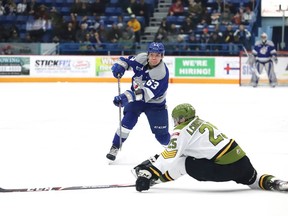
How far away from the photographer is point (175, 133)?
3.86 metres

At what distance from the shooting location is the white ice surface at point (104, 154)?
3579 mm

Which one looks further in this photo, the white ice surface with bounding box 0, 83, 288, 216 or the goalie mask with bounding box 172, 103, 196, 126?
the goalie mask with bounding box 172, 103, 196, 126

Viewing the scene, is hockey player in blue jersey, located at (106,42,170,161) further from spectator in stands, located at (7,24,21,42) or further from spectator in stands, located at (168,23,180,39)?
spectator in stands, located at (7,24,21,42)

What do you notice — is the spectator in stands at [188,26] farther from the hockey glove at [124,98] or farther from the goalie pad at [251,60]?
the hockey glove at [124,98]

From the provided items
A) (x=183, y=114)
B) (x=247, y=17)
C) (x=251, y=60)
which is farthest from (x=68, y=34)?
(x=183, y=114)

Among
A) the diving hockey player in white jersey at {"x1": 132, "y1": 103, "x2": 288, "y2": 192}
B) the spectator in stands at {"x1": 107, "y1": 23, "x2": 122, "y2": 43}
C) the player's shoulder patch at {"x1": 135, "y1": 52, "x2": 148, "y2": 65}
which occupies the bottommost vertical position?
the spectator in stands at {"x1": 107, "y1": 23, "x2": 122, "y2": 43}

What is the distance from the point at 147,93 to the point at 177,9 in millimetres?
13052

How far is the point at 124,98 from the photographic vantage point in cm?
527

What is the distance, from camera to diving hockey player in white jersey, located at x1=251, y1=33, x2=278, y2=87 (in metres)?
15.4

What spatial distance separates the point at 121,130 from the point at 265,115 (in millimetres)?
4125

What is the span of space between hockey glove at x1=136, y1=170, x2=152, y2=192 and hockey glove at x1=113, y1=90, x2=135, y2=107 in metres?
1.38

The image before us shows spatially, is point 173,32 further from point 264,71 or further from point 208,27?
point 264,71

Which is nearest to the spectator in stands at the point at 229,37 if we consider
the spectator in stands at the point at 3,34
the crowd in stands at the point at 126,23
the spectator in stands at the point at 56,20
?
the crowd in stands at the point at 126,23

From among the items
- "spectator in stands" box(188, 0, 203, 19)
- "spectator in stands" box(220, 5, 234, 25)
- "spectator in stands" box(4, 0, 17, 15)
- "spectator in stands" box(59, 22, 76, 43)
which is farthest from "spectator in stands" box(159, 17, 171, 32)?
"spectator in stands" box(4, 0, 17, 15)
